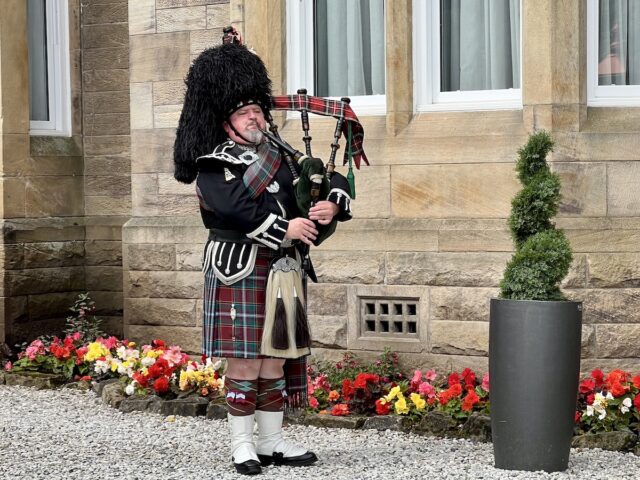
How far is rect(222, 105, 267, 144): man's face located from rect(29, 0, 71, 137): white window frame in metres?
4.86

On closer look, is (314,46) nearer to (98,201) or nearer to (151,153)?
(151,153)

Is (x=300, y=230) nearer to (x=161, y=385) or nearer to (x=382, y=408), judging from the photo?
(x=382, y=408)

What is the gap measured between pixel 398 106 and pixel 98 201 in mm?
3444

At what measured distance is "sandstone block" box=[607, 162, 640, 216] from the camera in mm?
7727

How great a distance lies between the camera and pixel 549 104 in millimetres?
7820

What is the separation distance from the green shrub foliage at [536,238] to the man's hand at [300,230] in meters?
0.93

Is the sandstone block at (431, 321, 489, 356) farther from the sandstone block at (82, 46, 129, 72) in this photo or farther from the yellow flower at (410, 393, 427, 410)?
the sandstone block at (82, 46, 129, 72)

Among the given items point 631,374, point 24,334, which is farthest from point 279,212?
point 24,334

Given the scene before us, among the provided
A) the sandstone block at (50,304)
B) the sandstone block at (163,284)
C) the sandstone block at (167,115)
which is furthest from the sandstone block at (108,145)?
the sandstone block at (163,284)


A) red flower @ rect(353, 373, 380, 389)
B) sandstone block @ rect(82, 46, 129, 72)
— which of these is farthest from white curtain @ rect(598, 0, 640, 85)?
sandstone block @ rect(82, 46, 129, 72)

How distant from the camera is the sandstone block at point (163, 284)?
30.0 feet

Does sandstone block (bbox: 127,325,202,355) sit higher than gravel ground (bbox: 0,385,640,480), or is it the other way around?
sandstone block (bbox: 127,325,202,355)

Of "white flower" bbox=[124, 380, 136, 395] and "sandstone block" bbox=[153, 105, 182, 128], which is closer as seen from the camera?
"white flower" bbox=[124, 380, 136, 395]

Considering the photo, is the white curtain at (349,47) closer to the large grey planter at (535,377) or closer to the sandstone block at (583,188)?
the sandstone block at (583,188)
